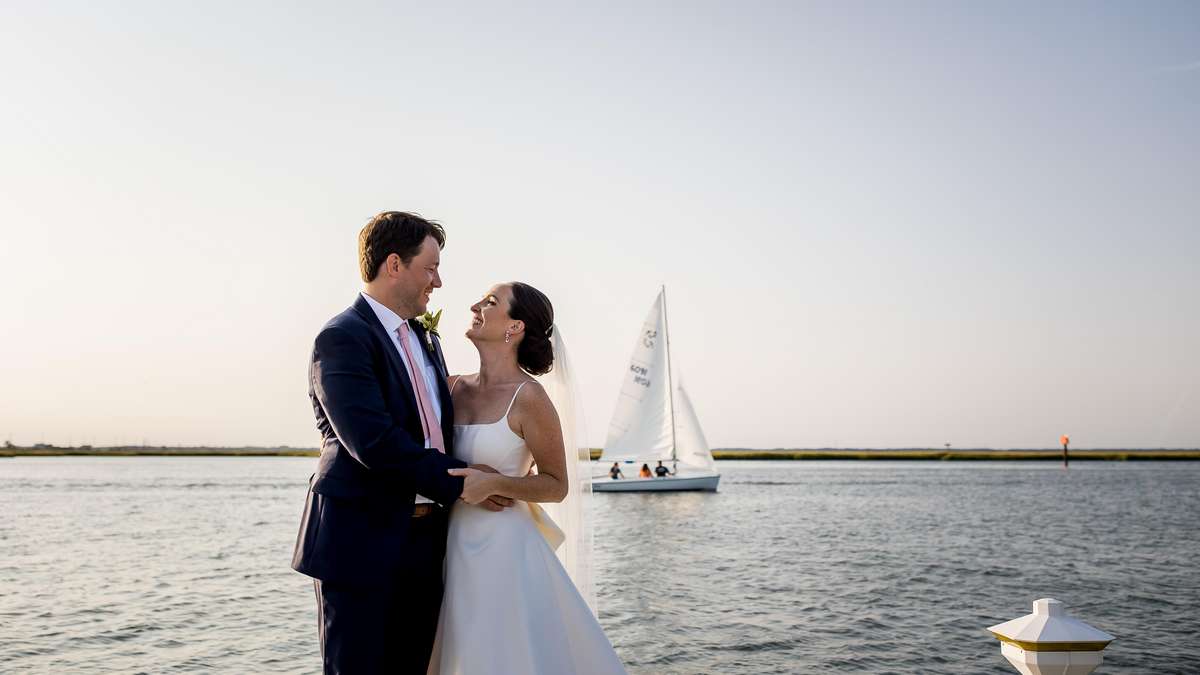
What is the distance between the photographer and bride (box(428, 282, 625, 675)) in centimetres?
375

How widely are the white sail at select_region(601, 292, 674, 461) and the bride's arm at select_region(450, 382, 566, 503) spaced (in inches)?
1520

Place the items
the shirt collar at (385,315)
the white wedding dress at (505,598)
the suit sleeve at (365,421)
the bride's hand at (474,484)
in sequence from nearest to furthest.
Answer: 1. the suit sleeve at (365,421)
2. the bride's hand at (474,484)
3. the shirt collar at (385,315)
4. the white wedding dress at (505,598)

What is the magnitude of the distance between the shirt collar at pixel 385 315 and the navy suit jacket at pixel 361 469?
4.2 inches

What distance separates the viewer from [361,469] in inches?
134

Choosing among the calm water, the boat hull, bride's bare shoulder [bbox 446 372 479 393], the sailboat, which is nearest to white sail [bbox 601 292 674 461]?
the sailboat

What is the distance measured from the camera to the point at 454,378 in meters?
4.24

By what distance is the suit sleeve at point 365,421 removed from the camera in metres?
3.28

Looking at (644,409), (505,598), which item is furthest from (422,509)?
(644,409)

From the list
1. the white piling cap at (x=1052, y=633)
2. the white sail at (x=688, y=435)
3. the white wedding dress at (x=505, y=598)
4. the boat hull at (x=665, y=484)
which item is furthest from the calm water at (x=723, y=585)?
the white wedding dress at (x=505, y=598)

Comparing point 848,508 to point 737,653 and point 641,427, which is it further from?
point 737,653

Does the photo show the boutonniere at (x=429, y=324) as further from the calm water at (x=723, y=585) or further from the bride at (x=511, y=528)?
the calm water at (x=723, y=585)

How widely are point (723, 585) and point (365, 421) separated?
15.9 meters

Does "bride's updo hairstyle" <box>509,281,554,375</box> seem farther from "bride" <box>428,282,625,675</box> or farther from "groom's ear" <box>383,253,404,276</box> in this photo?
"groom's ear" <box>383,253,404,276</box>

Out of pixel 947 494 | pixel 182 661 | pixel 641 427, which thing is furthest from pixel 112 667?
pixel 947 494
